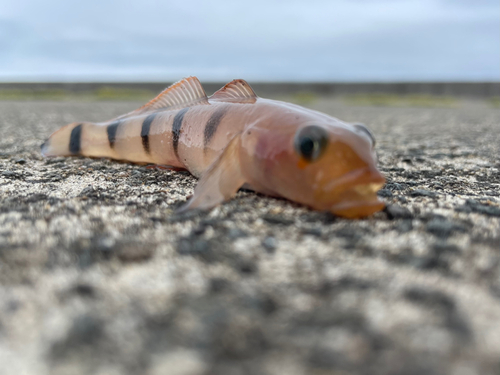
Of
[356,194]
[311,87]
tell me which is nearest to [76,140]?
[356,194]

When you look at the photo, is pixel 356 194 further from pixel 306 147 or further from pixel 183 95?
pixel 183 95

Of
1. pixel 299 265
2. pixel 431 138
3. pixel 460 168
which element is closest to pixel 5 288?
pixel 299 265

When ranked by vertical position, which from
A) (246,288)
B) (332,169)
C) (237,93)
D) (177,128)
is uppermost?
(237,93)

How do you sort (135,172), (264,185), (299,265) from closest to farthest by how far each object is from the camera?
(299,265), (264,185), (135,172)

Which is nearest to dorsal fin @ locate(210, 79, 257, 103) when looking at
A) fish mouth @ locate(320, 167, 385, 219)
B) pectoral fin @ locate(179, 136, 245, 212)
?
pectoral fin @ locate(179, 136, 245, 212)

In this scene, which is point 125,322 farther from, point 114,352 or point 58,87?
point 58,87

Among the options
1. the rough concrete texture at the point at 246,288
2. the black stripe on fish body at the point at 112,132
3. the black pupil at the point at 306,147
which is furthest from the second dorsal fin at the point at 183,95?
the black pupil at the point at 306,147
